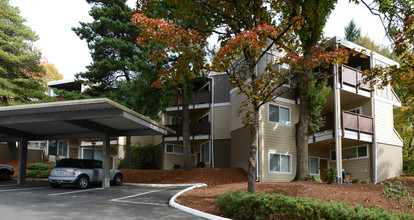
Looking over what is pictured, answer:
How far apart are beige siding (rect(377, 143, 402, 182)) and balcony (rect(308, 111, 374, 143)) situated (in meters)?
1.50

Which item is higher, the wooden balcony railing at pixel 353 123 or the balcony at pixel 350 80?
the balcony at pixel 350 80

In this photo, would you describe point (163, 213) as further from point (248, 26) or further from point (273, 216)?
point (248, 26)

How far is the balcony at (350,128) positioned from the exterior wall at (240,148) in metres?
4.05

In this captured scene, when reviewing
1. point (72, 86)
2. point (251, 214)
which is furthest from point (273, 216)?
point (72, 86)

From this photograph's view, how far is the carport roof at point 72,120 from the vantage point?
46.7ft

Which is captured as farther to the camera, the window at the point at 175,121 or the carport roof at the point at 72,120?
the window at the point at 175,121

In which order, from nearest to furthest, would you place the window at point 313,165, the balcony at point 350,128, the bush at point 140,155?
the balcony at point 350,128 < the window at point 313,165 < the bush at point 140,155

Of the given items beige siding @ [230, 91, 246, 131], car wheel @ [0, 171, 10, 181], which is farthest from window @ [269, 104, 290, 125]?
car wheel @ [0, 171, 10, 181]

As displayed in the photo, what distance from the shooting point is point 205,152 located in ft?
95.2

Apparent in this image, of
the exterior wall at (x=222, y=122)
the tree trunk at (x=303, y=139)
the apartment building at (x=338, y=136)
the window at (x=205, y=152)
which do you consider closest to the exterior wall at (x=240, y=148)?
the apartment building at (x=338, y=136)

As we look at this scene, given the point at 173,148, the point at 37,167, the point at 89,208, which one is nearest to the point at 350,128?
the point at 89,208

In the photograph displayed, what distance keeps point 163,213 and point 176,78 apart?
4791mm

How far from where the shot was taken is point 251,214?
9.10 m

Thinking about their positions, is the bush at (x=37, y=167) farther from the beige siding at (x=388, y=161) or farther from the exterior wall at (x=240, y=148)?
the beige siding at (x=388, y=161)
